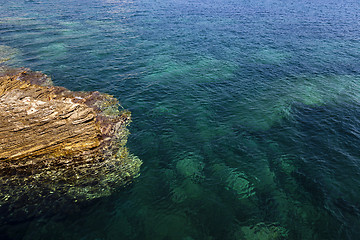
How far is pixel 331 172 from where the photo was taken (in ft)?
68.1

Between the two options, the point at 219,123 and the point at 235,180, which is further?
the point at 219,123

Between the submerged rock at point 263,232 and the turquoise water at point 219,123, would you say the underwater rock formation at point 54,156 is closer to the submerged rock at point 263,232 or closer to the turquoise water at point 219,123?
the turquoise water at point 219,123

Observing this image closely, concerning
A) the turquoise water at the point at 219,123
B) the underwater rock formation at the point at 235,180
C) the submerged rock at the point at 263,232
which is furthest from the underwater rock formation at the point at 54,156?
the submerged rock at the point at 263,232

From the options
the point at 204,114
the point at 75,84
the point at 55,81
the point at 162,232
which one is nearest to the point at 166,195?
the point at 162,232

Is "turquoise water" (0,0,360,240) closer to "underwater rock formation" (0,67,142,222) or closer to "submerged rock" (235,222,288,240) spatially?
"submerged rock" (235,222,288,240)

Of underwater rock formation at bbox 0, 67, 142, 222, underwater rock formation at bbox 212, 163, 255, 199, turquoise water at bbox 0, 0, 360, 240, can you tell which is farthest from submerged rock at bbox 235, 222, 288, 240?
underwater rock formation at bbox 0, 67, 142, 222

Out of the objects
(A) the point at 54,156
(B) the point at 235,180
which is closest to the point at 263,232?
(B) the point at 235,180

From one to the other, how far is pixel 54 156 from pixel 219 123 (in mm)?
19420

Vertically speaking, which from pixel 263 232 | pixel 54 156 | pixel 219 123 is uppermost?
pixel 54 156

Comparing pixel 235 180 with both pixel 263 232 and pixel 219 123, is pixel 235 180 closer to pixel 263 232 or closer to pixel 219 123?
pixel 263 232

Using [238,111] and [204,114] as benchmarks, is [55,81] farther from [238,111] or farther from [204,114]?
[238,111]

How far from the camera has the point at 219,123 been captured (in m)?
27.1

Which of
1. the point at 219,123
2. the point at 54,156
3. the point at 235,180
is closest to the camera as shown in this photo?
the point at 235,180

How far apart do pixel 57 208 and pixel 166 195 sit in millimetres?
9027
